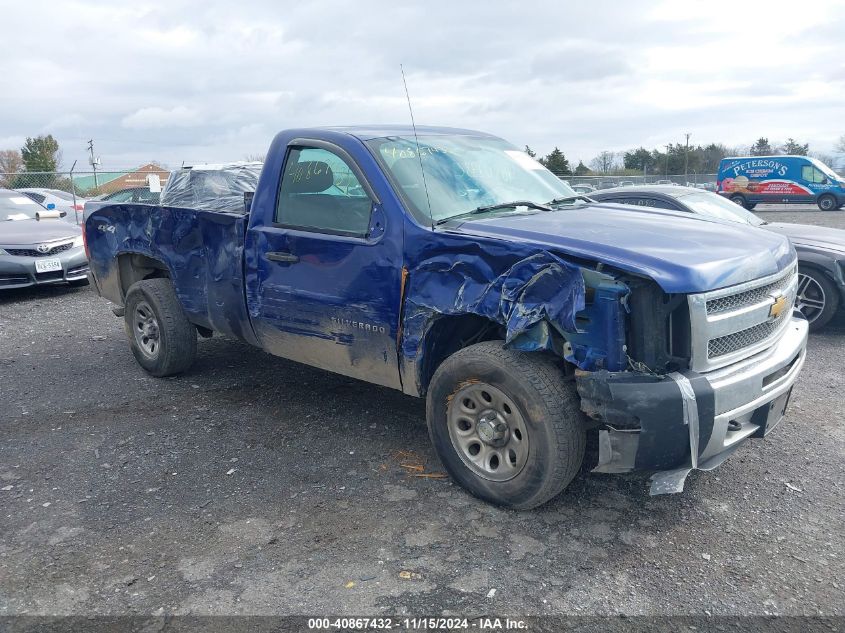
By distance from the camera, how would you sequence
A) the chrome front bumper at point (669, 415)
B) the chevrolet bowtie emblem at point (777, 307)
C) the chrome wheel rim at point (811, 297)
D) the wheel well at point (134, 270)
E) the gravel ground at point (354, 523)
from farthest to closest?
1. the chrome wheel rim at point (811, 297)
2. the wheel well at point (134, 270)
3. the chevrolet bowtie emblem at point (777, 307)
4. the chrome front bumper at point (669, 415)
5. the gravel ground at point (354, 523)

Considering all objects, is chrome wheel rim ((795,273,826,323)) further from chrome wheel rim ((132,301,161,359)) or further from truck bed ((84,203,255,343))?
chrome wheel rim ((132,301,161,359))

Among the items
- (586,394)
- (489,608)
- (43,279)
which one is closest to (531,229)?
(586,394)

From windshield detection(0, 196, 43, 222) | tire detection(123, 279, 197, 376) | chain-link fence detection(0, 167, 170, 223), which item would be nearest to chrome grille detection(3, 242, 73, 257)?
windshield detection(0, 196, 43, 222)

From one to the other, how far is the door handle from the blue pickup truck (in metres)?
0.01

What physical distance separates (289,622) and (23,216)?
33.2ft

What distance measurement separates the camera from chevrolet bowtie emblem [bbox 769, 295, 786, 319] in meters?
3.62

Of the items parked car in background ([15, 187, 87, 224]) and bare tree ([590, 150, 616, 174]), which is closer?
parked car in background ([15, 187, 87, 224])

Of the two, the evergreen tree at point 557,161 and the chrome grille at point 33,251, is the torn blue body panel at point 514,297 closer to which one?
the chrome grille at point 33,251

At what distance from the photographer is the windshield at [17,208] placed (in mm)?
10672

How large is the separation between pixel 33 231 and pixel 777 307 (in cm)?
973

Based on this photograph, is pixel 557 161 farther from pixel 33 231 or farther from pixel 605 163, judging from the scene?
pixel 33 231

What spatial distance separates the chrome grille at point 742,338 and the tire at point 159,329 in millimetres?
3947

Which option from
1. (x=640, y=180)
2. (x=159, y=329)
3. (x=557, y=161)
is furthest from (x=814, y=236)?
(x=557, y=161)

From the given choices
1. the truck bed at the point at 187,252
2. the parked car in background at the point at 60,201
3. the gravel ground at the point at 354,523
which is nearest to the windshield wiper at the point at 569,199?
the gravel ground at the point at 354,523
